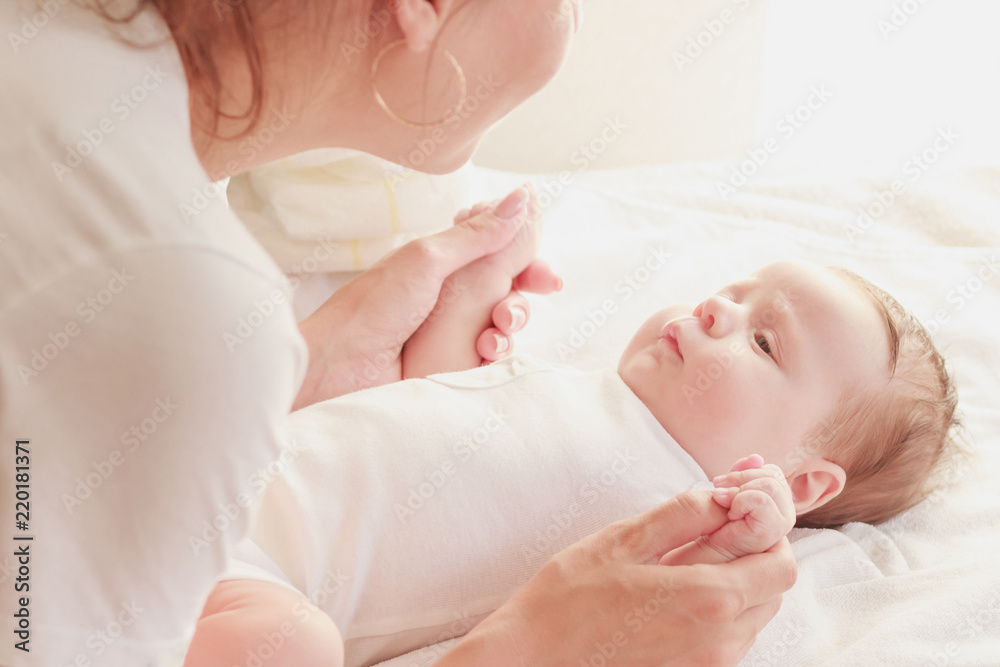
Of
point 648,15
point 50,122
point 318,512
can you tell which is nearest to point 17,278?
point 50,122

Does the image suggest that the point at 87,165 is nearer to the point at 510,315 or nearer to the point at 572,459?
the point at 572,459

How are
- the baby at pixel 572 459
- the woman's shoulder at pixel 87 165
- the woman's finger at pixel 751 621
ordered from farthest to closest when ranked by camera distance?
the baby at pixel 572 459 → the woman's finger at pixel 751 621 → the woman's shoulder at pixel 87 165

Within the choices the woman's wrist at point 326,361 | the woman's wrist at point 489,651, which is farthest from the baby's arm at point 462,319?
the woman's wrist at point 489,651

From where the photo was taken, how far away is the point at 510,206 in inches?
56.6

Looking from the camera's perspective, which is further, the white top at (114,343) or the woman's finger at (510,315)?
the woman's finger at (510,315)

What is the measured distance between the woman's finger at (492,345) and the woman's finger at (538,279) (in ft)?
0.33

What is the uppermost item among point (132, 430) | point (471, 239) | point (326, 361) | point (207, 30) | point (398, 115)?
point (207, 30)

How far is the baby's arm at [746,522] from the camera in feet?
2.97

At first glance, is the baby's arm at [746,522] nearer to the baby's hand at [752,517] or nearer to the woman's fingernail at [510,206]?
the baby's hand at [752,517]

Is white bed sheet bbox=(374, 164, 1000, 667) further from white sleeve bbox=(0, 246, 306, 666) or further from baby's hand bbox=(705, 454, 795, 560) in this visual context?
white sleeve bbox=(0, 246, 306, 666)

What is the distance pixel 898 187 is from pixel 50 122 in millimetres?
1690

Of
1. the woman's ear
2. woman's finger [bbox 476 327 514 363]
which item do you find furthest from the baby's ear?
the woman's ear

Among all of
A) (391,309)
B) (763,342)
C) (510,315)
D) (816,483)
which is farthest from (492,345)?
(816,483)

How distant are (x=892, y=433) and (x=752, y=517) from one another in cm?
40
